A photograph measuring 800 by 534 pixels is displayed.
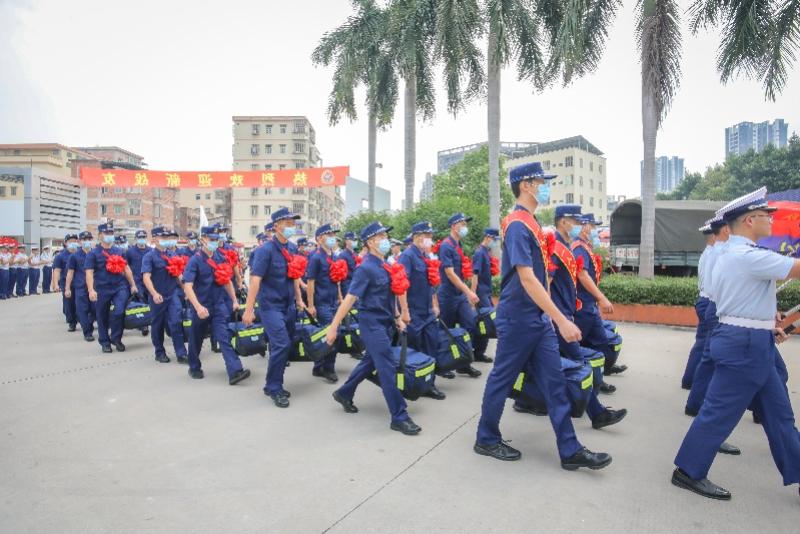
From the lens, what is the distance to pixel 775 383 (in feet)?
11.2

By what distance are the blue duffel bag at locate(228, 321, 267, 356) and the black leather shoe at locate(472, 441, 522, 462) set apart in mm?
3152

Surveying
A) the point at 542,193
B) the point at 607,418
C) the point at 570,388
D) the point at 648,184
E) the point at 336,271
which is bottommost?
the point at 607,418

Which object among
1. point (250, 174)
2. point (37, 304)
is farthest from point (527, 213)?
point (250, 174)

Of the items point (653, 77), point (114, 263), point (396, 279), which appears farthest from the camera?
point (653, 77)

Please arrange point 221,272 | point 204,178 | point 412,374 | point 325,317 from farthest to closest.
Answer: point 204,178
point 325,317
point 221,272
point 412,374

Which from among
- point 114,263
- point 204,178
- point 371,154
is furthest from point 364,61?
point 114,263

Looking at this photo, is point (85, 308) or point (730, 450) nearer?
point (730, 450)

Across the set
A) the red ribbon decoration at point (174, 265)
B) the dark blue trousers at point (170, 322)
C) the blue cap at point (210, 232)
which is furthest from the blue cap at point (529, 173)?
the red ribbon decoration at point (174, 265)

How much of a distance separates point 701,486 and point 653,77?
37.0 feet

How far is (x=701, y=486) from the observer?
3.43m

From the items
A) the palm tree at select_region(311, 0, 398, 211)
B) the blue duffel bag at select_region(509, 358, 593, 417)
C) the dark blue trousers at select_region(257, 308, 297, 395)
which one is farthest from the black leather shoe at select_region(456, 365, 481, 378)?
the palm tree at select_region(311, 0, 398, 211)

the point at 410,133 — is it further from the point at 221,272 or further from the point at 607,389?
the point at 607,389

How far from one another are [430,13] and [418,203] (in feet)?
19.4

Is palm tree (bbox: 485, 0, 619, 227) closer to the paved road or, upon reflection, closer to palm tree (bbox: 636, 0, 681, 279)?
palm tree (bbox: 636, 0, 681, 279)
